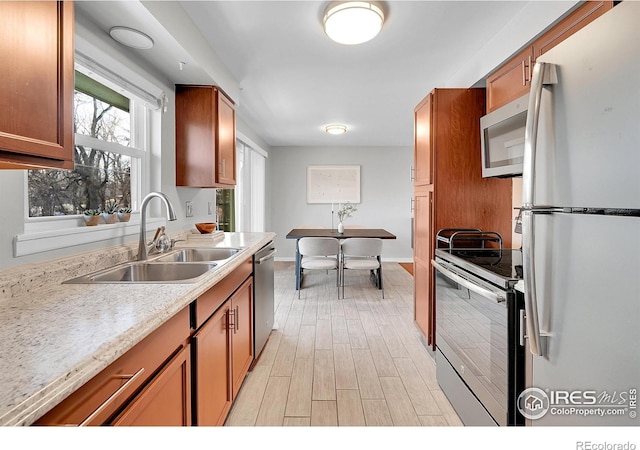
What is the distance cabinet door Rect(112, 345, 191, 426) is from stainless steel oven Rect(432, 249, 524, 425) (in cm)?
122

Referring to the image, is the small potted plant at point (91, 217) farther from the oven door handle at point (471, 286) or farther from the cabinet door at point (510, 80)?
the cabinet door at point (510, 80)

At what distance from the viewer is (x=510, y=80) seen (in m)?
2.03

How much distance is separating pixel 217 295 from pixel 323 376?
3.73ft

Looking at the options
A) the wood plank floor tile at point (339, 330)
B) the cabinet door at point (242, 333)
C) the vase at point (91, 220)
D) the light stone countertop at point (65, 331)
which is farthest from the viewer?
the wood plank floor tile at point (339, 330)

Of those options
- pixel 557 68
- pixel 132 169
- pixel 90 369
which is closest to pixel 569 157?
pixel 557 68

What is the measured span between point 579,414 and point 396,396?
1.24 metres

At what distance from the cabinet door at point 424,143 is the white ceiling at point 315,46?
0.41 m

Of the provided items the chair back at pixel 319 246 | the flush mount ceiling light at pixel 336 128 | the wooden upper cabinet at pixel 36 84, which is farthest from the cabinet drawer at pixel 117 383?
the flush mount ceiling light at pixel 336 128

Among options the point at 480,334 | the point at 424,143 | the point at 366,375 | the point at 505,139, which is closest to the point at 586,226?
the point at 480,334

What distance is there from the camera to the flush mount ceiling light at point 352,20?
1.90 meters

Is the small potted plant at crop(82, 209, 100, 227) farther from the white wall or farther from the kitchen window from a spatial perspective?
the white wall

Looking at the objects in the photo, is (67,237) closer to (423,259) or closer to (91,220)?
(91,220)
